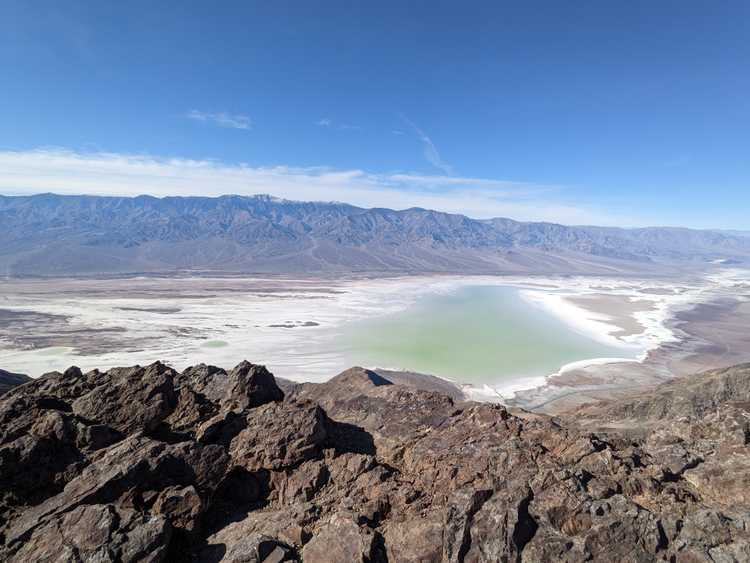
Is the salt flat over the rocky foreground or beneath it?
beneath

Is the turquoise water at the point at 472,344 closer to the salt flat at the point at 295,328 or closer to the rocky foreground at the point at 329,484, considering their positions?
the salt flat at the point at 295,328

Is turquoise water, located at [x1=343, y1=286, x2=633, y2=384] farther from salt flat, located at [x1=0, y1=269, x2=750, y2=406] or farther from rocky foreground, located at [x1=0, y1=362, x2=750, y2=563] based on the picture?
rocky foreground, located at [x1=0, y1=362, x2=750, y2=563]

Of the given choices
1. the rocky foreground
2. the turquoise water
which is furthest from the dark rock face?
Answer: the turquoise water

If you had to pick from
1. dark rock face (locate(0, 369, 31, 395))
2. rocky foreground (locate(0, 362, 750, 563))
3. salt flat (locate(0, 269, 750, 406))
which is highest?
rocky foreground (locate(0, 362, 750, 563))

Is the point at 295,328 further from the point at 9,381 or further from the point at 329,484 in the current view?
the point at 329,484

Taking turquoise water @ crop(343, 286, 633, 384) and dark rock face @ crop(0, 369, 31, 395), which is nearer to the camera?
dark rock face @ crop(0, 369, 31, 395)

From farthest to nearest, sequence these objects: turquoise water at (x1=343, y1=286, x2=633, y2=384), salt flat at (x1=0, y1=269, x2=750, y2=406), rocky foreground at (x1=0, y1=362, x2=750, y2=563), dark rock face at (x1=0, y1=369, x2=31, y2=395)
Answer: turquoise water at (x1=343, y1=286, x2=633, y2=384) < salt flat at (x1=0, y1=269, x2=750, y2=406) < dark rock face at (x1=0, y1=369, x2=31, y2=395) < rocky foreground at (x1=0, y1=362, x2=750, y2=563)

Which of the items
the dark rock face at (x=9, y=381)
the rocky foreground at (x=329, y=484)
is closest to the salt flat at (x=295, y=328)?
the dark rock face at (x=9, y=381)
